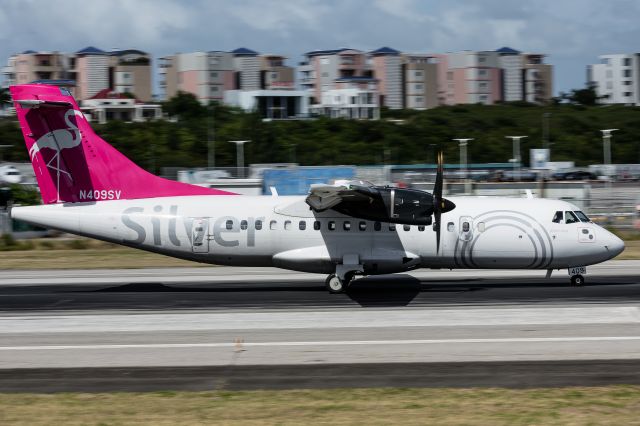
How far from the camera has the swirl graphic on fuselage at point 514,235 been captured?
24469 millimetres

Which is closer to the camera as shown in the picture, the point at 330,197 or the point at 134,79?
the point at 330,197

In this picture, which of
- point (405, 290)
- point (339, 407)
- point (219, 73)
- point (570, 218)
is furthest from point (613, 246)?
point (219, 73)

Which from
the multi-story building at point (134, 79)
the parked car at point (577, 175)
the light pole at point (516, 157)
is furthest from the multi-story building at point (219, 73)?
the parked car at point (577, 175)

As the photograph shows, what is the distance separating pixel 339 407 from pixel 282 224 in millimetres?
12541

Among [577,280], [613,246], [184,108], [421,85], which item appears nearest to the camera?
[613,246]

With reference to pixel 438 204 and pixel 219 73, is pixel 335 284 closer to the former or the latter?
pixel 438 204

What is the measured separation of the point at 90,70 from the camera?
18238 cm

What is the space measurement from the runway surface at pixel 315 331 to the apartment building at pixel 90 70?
15117cm

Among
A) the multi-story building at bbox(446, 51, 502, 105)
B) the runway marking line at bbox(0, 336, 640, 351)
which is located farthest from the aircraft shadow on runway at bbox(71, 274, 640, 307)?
the multi-story building at bbox(446, 51, 502, 105)

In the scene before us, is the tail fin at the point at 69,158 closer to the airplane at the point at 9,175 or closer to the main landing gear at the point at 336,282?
the main landing gear at the point at 336,282

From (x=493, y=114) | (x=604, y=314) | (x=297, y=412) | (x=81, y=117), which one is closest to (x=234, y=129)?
(x=493, y=114)

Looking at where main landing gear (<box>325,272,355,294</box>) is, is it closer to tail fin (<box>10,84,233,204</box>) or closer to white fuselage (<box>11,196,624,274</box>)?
white fuselage (<box>11,196,624,274</box>)

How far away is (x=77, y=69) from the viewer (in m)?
186

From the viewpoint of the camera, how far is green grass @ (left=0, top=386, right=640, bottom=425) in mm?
12062
